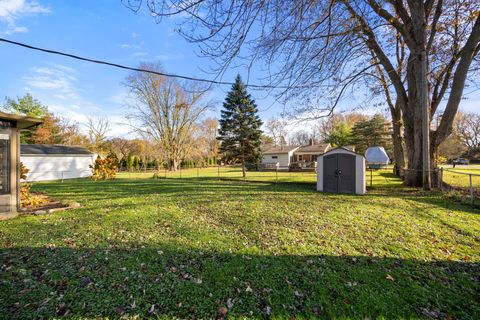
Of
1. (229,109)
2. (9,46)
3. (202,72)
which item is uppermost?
(229,109)

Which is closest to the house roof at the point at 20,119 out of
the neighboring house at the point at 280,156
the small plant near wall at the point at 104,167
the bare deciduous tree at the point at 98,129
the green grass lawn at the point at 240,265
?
the green grass lawn at the point at 240,265

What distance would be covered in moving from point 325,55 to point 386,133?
33.7 meters

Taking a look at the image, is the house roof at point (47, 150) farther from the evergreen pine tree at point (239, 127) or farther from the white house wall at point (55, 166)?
the evergreen pine tree at point (239, 127)

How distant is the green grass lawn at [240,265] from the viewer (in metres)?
2.16

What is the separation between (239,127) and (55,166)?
18.1 m

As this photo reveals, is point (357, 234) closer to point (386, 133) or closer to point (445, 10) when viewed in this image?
point (445, 10)

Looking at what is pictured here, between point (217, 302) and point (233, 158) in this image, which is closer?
point (217, 302)

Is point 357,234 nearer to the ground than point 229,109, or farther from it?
nearer to the ground

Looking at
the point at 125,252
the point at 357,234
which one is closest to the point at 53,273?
the point at 125,252

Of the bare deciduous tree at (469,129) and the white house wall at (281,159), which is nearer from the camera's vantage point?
the white house wall at (281,159)

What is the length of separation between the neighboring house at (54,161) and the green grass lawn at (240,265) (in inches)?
716

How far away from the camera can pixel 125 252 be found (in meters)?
3.35

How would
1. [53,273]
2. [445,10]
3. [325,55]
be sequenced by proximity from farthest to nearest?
[445,10] < [325,55] < [53,273]

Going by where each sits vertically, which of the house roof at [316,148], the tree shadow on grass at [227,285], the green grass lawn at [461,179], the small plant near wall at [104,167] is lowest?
the tree shadow on grass at [227,285]
